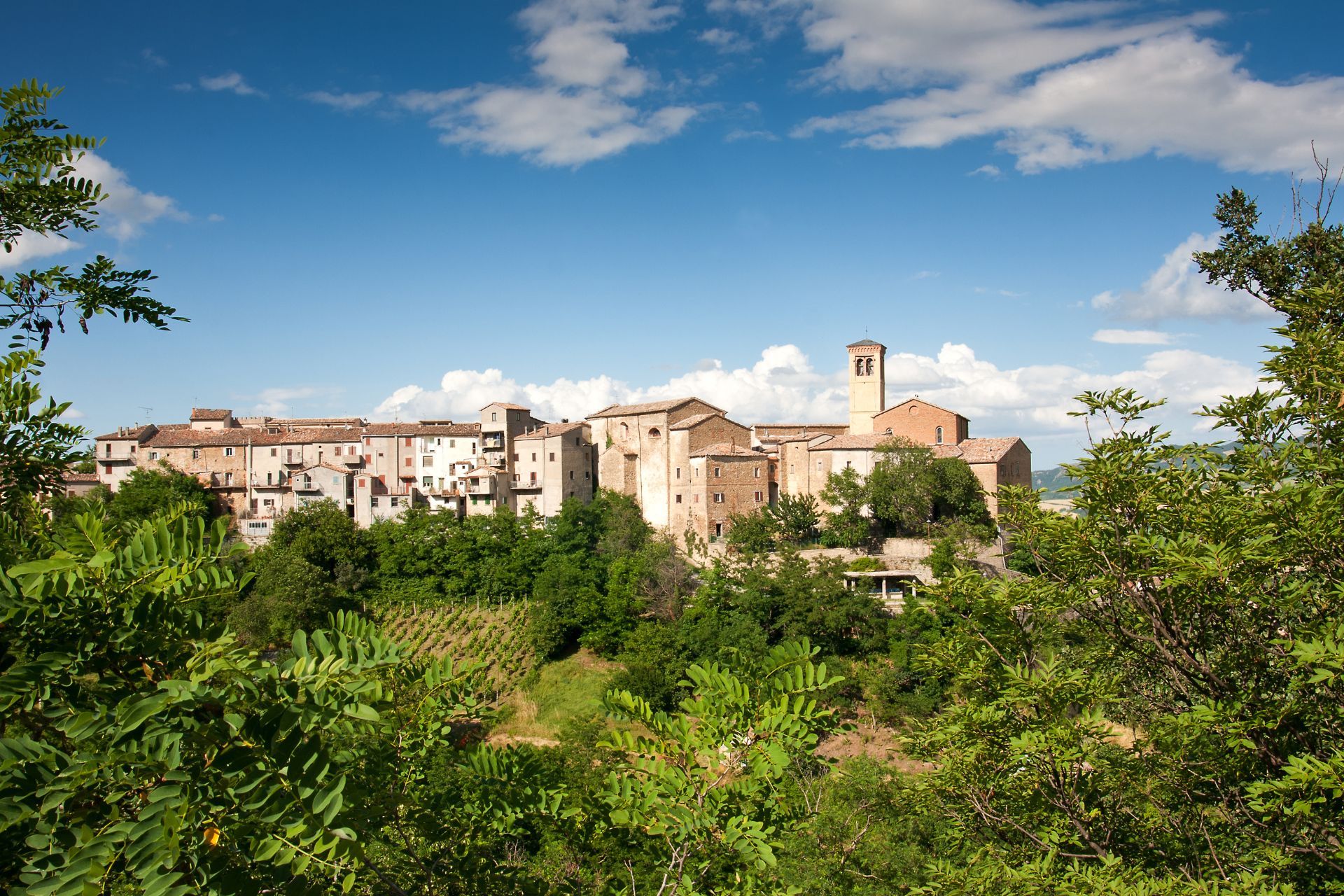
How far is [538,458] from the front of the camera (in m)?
49.7

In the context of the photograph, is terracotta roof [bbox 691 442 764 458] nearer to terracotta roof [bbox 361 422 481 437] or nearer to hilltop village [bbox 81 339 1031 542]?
hilltop village [bbox 81 339 1031 542]

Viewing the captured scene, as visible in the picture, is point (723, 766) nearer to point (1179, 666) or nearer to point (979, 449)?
point (1179, 666)

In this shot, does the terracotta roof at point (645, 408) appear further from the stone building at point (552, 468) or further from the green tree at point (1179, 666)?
the green tree at point (1179, 666)

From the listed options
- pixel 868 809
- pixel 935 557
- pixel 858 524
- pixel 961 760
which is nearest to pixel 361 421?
pixel 858 524

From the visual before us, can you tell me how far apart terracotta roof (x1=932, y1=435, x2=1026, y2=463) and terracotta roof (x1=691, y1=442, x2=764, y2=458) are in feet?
30.5

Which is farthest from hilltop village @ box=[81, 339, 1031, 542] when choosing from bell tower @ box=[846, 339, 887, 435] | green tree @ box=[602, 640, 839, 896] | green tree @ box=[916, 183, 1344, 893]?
green tree @ box=[602, 640, 839, 896]

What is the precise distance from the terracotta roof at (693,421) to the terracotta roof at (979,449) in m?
12.0

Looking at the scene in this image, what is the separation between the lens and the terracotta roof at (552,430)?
49.5 metres

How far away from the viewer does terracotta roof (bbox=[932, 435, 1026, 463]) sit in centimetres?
3956

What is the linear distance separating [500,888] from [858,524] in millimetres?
35038

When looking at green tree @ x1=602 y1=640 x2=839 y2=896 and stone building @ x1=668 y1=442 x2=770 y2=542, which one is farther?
stone building @ x1=668 y1=442 x2=770 y2=542

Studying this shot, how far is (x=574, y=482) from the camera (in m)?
49.5

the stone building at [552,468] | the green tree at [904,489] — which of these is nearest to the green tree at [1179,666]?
the green tree at [904,489]

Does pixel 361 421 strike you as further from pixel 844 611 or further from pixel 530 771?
pixel 530 771
